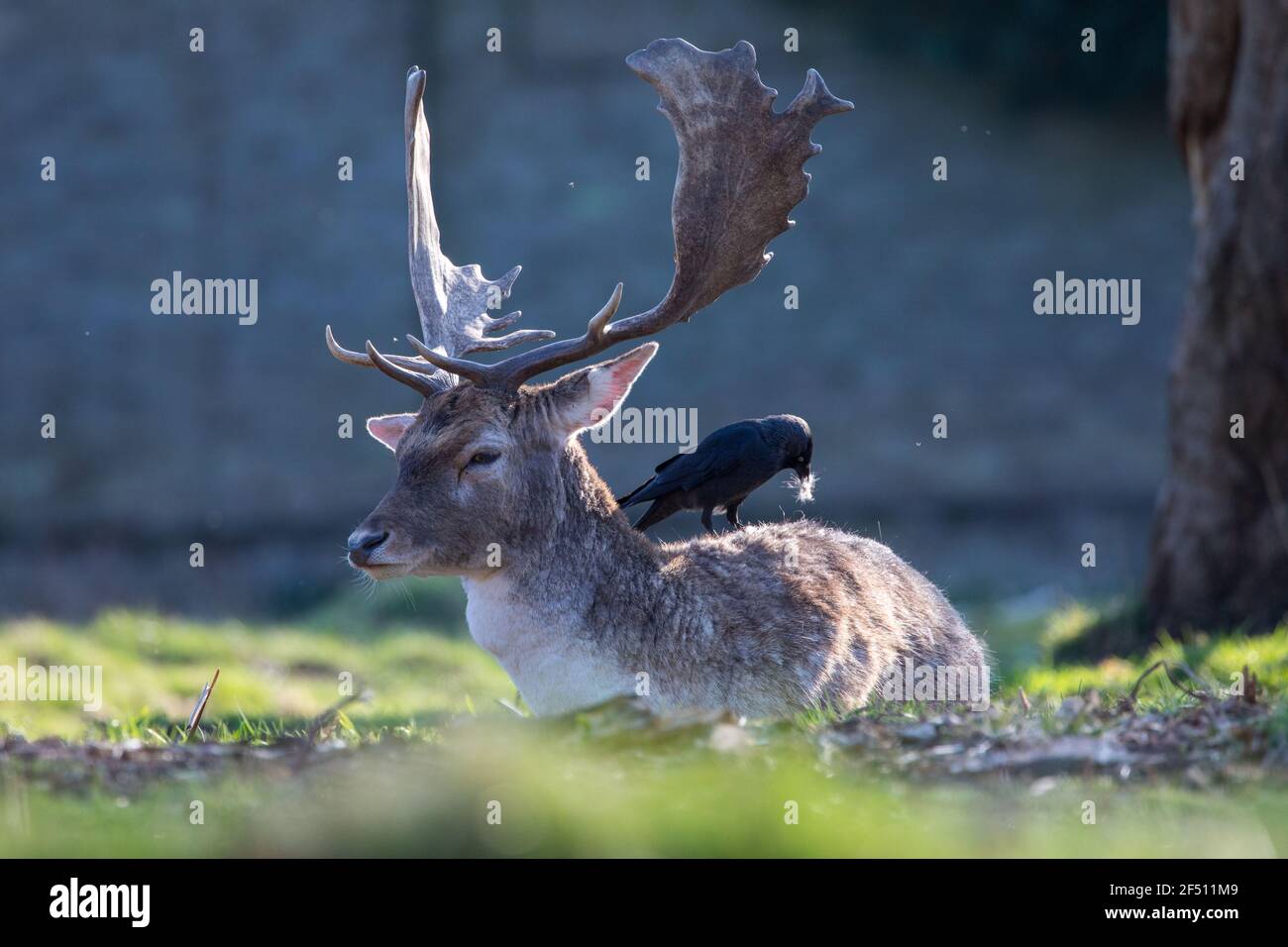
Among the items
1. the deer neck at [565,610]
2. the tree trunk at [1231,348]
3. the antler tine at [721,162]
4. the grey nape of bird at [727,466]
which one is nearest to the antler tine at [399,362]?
the antler tine at [721,162]

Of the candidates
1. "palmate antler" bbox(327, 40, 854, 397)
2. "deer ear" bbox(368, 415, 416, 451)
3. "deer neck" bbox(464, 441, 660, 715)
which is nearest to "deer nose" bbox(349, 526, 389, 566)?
"deer neck" bbox(464, 441, 660, 715)

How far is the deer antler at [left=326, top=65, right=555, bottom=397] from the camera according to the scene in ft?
24.4

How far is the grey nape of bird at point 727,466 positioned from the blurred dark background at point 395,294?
993 centimetres

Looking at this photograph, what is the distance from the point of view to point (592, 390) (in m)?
6.95

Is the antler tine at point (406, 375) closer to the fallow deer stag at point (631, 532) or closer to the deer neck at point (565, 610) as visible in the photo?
the fallow deer stag at point (631, 532)

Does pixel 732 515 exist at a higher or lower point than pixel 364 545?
higher

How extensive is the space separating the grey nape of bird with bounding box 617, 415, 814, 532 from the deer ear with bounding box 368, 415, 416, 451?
3.42 feet

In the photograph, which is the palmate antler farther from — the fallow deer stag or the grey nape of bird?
the grey nape of bird

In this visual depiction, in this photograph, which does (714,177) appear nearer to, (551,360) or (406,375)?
(551,360)

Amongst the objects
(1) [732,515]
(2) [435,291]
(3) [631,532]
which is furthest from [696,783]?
(2) [435,291]

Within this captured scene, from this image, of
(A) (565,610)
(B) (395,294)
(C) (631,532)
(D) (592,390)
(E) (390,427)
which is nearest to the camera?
(A) (565,610)

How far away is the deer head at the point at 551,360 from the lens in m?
6.64

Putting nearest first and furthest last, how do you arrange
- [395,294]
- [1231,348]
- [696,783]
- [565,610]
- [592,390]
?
[696,783] < [565,610] < [592,390] < [1231,348] < [395,294]

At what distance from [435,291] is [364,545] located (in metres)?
→ 1.85
